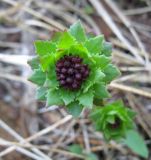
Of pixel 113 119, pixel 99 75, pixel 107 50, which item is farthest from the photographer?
pixel 113 119

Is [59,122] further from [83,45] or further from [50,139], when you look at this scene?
[83,45]

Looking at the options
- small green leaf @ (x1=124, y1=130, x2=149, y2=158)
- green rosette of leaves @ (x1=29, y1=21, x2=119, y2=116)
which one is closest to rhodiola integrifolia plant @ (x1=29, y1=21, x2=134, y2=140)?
green rosette of leaves @ (x1=29, y1=21, x2=119, y2=116)

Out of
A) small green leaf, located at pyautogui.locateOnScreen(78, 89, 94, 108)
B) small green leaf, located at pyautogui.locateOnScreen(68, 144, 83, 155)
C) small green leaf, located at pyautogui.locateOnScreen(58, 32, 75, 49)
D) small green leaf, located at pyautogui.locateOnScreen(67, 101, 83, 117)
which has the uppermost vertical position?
small green leaf, located at pyautogui.locateOnScreen(58, 32, 75, 49)

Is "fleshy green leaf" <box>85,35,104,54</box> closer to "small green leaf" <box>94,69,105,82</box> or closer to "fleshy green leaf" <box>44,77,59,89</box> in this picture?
"small green leaf" <box>94,69,105,82</box>

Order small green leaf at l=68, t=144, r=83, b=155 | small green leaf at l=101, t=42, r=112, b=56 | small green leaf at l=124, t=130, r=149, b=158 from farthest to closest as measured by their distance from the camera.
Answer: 1. small green leaf at l=68, t=144, r=83, b=155
2. small green leaf at l=124, t=130, r=149, b=158
3. small green leaf at l=101, t=42, r=112, b=56

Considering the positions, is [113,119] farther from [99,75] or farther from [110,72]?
[99,75]

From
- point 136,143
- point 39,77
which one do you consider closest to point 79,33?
point 39,77

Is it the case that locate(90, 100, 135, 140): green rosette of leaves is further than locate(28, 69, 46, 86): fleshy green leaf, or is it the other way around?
locate(90, 100, 135, 140): green rosette of leaves
